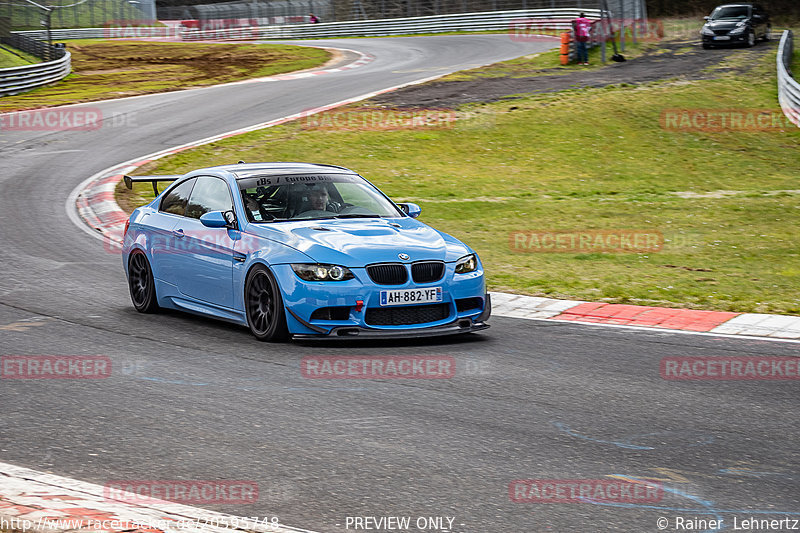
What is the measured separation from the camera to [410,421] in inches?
251

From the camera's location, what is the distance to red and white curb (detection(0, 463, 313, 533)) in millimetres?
4180

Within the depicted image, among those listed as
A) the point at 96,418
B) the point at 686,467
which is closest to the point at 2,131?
the point at 96,418

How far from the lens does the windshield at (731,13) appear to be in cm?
4184

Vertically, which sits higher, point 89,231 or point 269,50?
point 269,50

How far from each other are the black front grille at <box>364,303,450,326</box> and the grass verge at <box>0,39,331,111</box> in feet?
88.5

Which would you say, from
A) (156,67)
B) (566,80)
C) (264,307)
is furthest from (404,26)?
(264,307)

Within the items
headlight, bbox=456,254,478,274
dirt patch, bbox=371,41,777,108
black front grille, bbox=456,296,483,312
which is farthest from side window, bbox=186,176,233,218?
dirt patch, bbox=371,41,777,108

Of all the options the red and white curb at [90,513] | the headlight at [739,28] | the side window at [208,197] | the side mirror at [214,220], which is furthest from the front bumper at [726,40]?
the red and white curb at [90,513]

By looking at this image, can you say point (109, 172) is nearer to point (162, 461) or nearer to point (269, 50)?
point (162, 461)

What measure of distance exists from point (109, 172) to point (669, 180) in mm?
11885

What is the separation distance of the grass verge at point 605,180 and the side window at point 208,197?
12.7ft

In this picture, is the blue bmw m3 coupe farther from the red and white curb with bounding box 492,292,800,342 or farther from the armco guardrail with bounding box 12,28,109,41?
the armco guardrail with bounding box 12,28,109,41

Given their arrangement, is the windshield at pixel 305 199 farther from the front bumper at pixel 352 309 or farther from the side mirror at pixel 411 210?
the front bumper at pixel 352 309

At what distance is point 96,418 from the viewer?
639 centimetres
